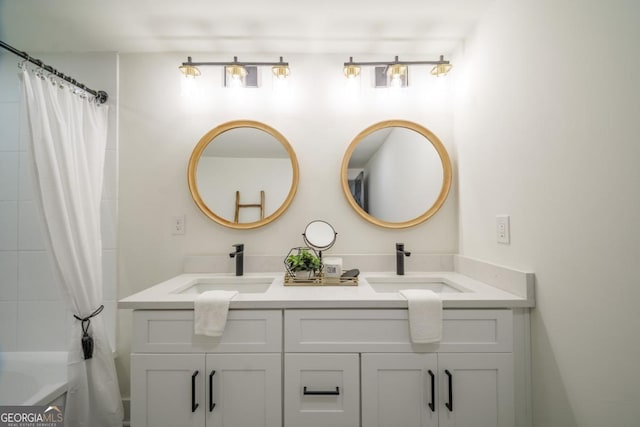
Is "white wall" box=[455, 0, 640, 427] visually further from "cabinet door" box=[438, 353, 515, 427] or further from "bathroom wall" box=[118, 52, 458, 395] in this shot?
"bathroom wall" box=[118, 52, 458, 395]

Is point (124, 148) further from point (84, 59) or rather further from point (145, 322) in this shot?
point (145, 322)

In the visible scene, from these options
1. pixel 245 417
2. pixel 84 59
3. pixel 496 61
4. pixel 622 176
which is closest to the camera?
pixel 622 176

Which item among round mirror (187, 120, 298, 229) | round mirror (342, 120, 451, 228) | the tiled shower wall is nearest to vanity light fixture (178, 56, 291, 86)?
round mirror (187, 120, 298, 229)

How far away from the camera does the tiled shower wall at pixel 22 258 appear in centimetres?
165

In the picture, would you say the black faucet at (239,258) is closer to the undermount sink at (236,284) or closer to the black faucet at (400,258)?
the undermount sink at (236,284)

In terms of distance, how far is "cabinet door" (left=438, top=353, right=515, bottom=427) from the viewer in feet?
3.63

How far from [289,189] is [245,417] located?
3.76 feet

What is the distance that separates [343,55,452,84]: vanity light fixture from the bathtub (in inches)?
86.7

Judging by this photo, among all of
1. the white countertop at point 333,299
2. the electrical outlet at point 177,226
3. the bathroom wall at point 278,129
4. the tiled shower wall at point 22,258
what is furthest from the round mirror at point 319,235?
the tiled shower wall at point 22,258

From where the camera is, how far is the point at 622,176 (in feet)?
2.52

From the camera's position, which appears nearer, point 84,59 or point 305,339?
point 305,339

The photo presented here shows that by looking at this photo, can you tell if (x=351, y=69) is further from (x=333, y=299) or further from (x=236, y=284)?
(x=236, y=284)

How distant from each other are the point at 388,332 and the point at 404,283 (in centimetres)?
50

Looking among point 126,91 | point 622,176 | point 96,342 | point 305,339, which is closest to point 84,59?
point 126,91
